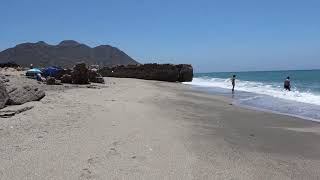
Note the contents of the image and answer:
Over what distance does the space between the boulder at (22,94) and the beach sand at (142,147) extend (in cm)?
35

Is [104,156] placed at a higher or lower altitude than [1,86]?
lower

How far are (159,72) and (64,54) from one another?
2105 inches

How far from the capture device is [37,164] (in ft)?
21.7

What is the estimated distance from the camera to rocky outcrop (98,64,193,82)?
53.3m

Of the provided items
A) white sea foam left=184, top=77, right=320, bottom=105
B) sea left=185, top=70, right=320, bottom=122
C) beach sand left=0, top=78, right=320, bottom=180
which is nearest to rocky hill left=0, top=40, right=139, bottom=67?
white sea foam left=184, top=77, right=320, bottom=105

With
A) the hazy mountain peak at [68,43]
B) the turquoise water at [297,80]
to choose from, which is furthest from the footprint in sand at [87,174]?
the hazy mountain peak at [68,43]

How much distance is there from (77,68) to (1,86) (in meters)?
15.2

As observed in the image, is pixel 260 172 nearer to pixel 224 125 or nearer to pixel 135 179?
pixel 135 179

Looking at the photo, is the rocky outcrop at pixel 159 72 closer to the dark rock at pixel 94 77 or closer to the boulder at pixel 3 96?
the dark rock at pixel 94 77

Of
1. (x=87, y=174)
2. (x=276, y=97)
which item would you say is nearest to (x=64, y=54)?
(x=276, y=97)

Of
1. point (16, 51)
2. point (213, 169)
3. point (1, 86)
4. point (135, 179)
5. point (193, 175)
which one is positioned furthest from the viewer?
point (16, 51)

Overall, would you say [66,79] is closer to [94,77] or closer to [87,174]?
[94,77]

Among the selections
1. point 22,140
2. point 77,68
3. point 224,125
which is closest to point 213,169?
point 22,140

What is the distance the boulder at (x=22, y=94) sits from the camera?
40.4 ft
